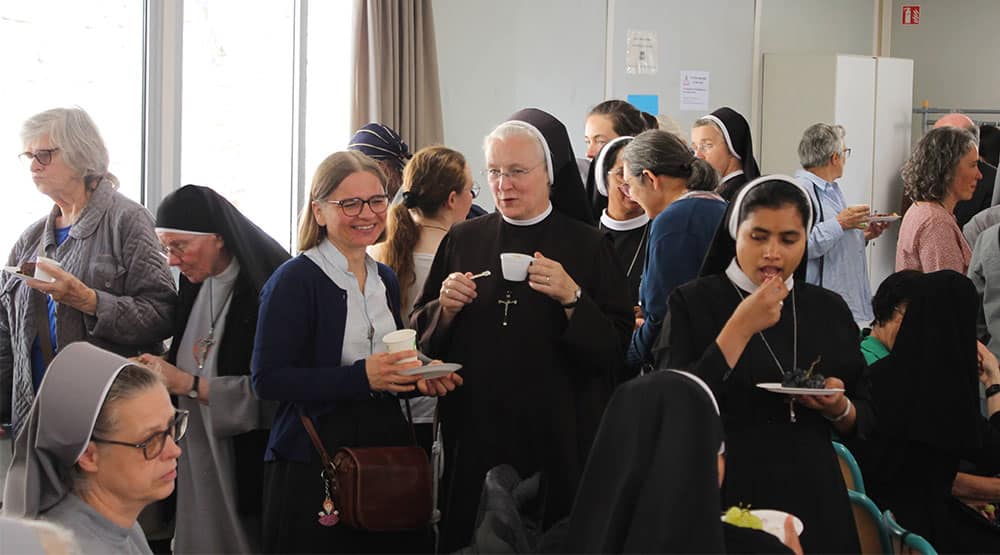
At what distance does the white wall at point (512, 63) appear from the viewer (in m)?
7.08

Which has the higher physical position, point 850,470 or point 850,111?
point 850,111

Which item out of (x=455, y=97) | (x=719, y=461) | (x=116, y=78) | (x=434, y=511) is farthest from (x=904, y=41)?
(x=719, y=461)

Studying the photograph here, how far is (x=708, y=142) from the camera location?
4.94 metres

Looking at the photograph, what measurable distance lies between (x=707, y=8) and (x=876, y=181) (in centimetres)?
193

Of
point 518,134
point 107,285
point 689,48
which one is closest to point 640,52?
point 689,48

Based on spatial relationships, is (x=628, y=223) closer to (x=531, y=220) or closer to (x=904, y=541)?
(x=531, y=220)

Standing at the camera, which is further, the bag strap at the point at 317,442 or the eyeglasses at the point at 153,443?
the bag strap at the point at 317,442

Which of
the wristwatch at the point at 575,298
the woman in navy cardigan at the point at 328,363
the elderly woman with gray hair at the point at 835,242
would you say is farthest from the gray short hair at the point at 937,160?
the woman in navy cardigan at the point at 328,363

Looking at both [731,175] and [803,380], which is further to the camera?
[731,175]

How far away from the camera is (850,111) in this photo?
804 centimetres

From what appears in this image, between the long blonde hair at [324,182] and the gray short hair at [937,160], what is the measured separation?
297cm

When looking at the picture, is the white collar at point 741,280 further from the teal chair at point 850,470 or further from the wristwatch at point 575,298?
the teal chair at point 850,470

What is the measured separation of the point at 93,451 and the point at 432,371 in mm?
916

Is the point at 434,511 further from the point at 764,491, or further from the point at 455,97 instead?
the point at 455,97
